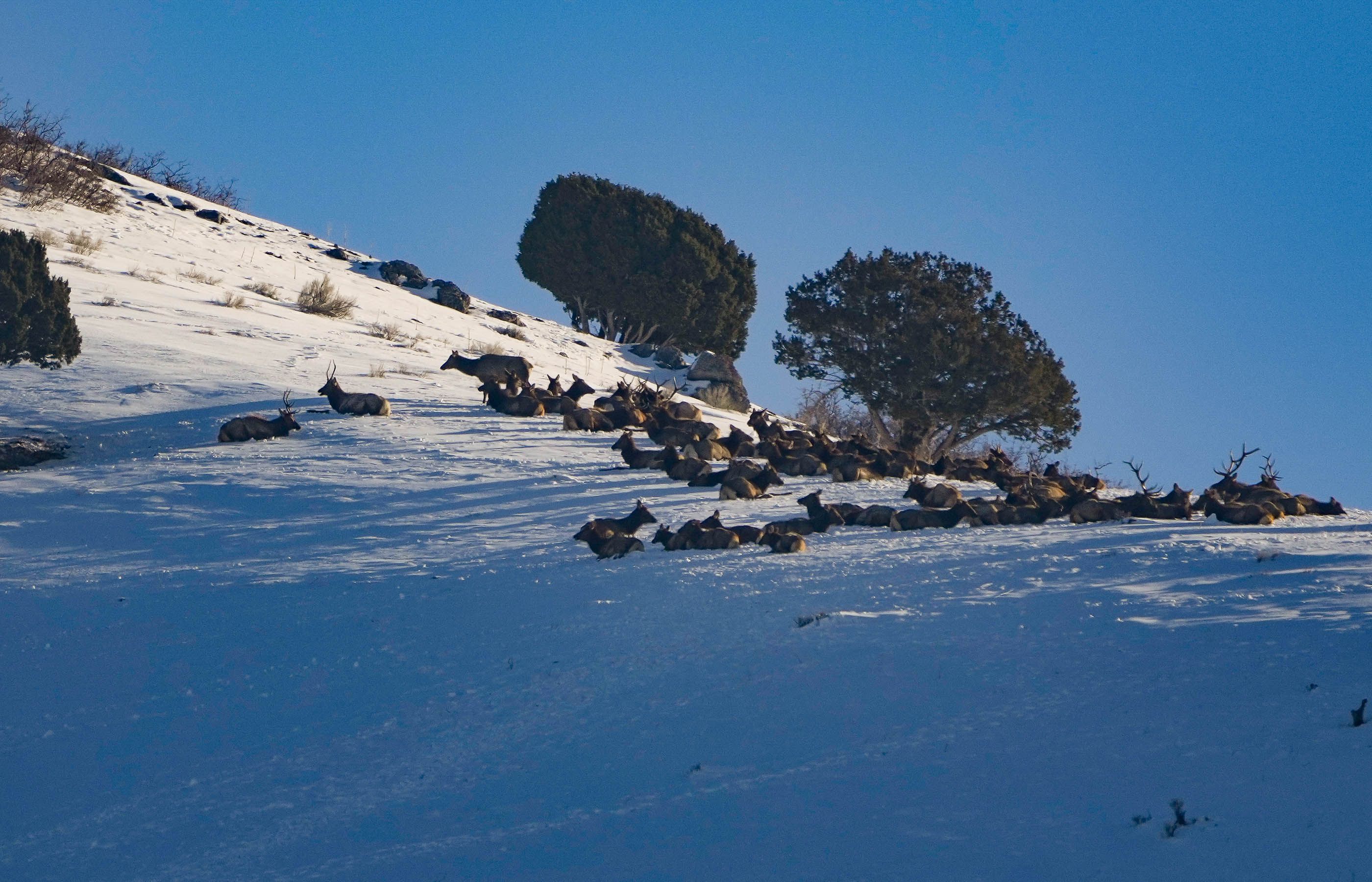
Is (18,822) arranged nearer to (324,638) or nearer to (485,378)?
(324,638)

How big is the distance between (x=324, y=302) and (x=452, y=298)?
787 cm

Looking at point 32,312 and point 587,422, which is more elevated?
point 32,312

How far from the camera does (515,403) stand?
634 inches

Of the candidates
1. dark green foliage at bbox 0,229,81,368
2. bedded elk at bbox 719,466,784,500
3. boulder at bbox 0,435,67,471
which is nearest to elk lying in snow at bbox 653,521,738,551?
bedded elk at bbox 719,466,784,500

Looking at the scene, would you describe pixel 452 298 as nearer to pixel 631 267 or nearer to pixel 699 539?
pixel 631 267

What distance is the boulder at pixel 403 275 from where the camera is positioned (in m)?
33.2

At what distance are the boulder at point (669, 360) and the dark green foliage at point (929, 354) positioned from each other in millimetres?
3985

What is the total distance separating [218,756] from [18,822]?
39.1 inches

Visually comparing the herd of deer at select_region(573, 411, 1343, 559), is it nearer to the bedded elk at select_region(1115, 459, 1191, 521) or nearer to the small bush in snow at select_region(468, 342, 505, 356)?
the bedded elk at select_region(1115, 459, 1191, 521)

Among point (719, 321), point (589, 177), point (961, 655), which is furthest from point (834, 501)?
point (589, 177)

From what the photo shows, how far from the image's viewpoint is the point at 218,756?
621 cm

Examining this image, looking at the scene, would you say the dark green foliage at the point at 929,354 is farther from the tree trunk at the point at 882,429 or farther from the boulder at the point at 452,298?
the boulder at the point at 452,298

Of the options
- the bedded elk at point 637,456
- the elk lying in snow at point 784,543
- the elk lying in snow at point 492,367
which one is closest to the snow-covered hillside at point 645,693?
the elk lying in snow at point 784,543

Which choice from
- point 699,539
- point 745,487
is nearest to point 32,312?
point 745,487
